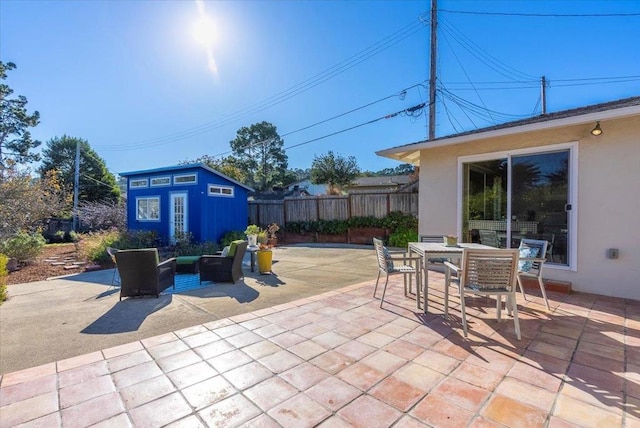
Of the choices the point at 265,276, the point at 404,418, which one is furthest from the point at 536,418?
the point at 265,276

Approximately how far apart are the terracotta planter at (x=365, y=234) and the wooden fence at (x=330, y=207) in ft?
1.74

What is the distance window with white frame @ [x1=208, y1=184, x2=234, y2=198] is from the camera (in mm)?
10611

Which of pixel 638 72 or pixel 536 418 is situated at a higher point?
pixel 638 72

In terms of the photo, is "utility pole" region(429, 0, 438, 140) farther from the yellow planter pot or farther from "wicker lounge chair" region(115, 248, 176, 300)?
"wicker lounge chair" region(115, 248, 176, 300)

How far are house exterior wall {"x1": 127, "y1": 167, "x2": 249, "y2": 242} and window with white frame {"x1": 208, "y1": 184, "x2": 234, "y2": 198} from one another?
0.11m

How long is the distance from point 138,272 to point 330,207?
8.60m

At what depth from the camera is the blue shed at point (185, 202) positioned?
1020cm

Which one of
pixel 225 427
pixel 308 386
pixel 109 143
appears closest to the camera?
pixel 225 427

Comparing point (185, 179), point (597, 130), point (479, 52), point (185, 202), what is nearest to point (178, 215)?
point (185, 202)

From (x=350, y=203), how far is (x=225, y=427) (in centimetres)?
1045

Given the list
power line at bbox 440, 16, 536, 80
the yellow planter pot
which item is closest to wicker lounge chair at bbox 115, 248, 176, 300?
the yellow planter pot

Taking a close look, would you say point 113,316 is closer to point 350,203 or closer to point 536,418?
point 536,418

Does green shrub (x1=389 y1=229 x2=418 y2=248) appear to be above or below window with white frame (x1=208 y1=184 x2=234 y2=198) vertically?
below

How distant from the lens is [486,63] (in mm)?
11438
